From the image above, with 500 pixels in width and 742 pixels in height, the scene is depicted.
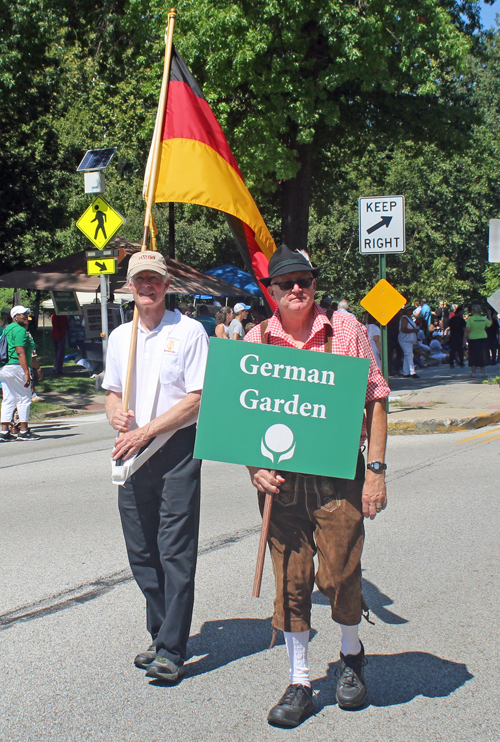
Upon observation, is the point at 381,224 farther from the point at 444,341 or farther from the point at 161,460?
the point at 444,341

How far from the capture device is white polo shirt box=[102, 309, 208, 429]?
3863 mm

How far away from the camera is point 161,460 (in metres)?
3.83

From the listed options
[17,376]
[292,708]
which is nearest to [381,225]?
[17,376]

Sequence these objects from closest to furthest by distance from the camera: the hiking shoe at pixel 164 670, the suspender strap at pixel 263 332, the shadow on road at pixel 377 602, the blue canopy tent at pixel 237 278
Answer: the suspender strap at pixel 263 332 < the hiking shoe at pixel 164 670 < the shadow on road at pixel 377 602 < the blue canopy tent at pixel 237 278

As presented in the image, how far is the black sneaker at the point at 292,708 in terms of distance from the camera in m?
3.33

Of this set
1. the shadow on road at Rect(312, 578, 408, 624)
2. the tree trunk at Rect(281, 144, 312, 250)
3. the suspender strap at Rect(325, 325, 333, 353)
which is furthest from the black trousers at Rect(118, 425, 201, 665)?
the tree trunk at Rect(281, 144, 312, 250)

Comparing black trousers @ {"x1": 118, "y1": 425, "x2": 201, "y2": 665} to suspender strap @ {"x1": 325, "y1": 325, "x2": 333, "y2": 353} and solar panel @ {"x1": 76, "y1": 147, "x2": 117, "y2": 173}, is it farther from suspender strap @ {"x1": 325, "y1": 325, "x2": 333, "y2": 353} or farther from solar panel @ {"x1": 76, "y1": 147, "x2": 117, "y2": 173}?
solar panel @ {"x1": 76, "y1": 147, "x2": 117, "y2": 173}

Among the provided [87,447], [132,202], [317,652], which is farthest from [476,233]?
[317,652]

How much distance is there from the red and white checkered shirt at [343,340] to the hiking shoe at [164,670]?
1364 mm

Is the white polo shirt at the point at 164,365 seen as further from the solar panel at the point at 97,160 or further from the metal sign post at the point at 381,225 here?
the solar panel at the point at 97,160

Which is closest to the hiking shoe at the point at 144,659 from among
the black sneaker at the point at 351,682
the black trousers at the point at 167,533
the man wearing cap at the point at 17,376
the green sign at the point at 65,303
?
the black trousers at the point at 167,533

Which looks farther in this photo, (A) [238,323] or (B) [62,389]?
(B) [62,389]

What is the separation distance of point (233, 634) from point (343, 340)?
1.86 metres

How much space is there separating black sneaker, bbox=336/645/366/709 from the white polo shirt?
1.30 m
